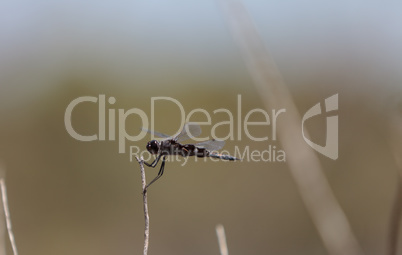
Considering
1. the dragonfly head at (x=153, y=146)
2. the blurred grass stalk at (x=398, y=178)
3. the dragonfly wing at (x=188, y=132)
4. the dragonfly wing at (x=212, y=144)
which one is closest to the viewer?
the blurred grass stalk at (x=398, y=178)

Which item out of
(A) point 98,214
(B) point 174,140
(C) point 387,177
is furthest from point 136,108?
(B) point 174,140

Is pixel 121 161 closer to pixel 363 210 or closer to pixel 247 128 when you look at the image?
pixel 247 128

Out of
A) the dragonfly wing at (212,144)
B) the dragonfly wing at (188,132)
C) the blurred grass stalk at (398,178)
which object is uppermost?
the dragonfly wing at (188,132)

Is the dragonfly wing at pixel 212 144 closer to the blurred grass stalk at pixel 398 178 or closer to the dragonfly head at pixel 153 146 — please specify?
the dragonfly head at pixel 153 146

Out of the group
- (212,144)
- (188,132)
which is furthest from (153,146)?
(212,144)

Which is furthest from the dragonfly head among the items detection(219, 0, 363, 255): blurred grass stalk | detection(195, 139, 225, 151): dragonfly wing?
detection(219, 0, 363, 255): blurred grass stalk

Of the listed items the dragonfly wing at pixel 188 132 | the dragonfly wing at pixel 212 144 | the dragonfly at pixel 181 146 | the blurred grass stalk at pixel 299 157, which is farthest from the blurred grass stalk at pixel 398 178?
the dragonfly wing at pixel 212 144

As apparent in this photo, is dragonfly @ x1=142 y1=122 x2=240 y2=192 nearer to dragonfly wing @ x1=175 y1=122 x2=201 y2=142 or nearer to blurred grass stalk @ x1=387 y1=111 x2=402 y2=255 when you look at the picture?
dragonfly wing @ x1=175 y1=122 x2=201 y2=142

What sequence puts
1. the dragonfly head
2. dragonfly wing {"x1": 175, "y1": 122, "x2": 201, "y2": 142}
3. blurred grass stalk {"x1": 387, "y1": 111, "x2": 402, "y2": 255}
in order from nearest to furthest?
1. blurred grass stalk {"x1": 387, "y1": 111, "x2": 402, "y2": 255}
2. the dragonfly head
3. dragonfly wing {"x1": 175, "y1": 122, "x2": 201, "y2": 142}

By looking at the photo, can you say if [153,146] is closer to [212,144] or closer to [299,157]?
[212,144]
